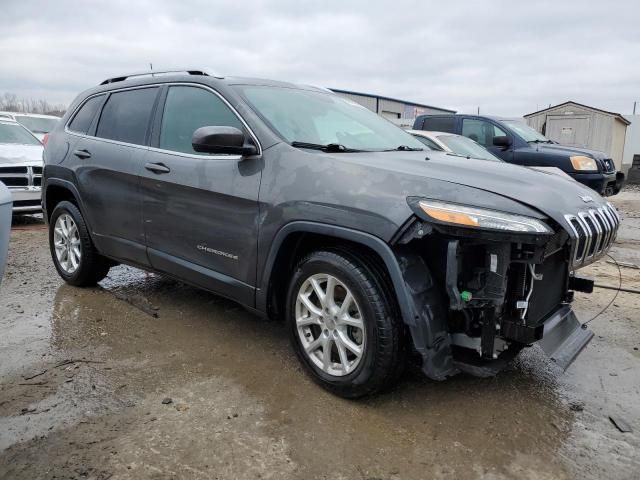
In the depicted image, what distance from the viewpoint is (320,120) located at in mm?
3578

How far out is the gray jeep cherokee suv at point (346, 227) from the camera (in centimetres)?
251

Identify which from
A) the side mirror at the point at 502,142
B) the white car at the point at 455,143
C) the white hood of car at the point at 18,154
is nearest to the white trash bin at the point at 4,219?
the white car at the point at 455,143

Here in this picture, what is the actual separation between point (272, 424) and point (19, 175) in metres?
7.60

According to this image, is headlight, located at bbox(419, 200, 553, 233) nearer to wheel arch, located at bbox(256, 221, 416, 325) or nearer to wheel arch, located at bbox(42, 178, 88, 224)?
wheel arch, located at bbox(256, 221, 416, 325)

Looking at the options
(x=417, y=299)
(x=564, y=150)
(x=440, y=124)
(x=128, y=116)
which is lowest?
(x=417, y=299)

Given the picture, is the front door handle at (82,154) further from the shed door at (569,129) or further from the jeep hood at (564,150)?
the shed door at (569,129)

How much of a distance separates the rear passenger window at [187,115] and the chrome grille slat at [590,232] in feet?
6.85

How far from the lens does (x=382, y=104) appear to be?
2288 cm

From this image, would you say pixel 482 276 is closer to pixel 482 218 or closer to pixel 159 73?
pixel 482 218

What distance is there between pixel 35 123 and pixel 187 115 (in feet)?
40.2

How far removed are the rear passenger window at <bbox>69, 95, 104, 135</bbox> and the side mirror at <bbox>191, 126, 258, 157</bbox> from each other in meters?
2.06

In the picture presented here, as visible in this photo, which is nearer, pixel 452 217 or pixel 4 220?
pixel 4 220

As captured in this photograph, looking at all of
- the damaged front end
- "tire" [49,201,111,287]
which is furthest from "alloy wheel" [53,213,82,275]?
the damaged front end

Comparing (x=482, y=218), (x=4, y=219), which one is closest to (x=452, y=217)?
(x=482, y=218)
